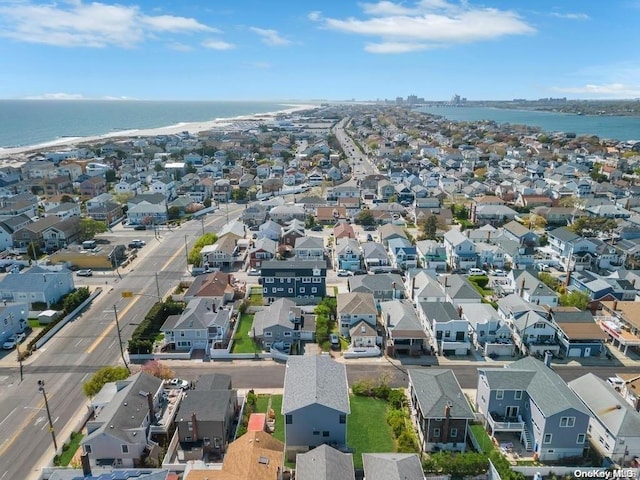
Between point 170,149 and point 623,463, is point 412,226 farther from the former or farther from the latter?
point 170,149

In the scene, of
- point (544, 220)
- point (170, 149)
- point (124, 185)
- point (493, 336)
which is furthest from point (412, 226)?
point (170, 149)

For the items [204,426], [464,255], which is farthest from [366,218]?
[204,426]

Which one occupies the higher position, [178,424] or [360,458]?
[178,424]

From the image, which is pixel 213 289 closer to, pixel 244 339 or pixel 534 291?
pixel 244 339

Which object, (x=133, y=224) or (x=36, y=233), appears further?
(x=133, y=224)

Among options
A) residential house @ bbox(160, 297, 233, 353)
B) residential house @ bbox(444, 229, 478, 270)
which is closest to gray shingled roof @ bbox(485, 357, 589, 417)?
residential house @ bbox(160, 297, 233, 353)
